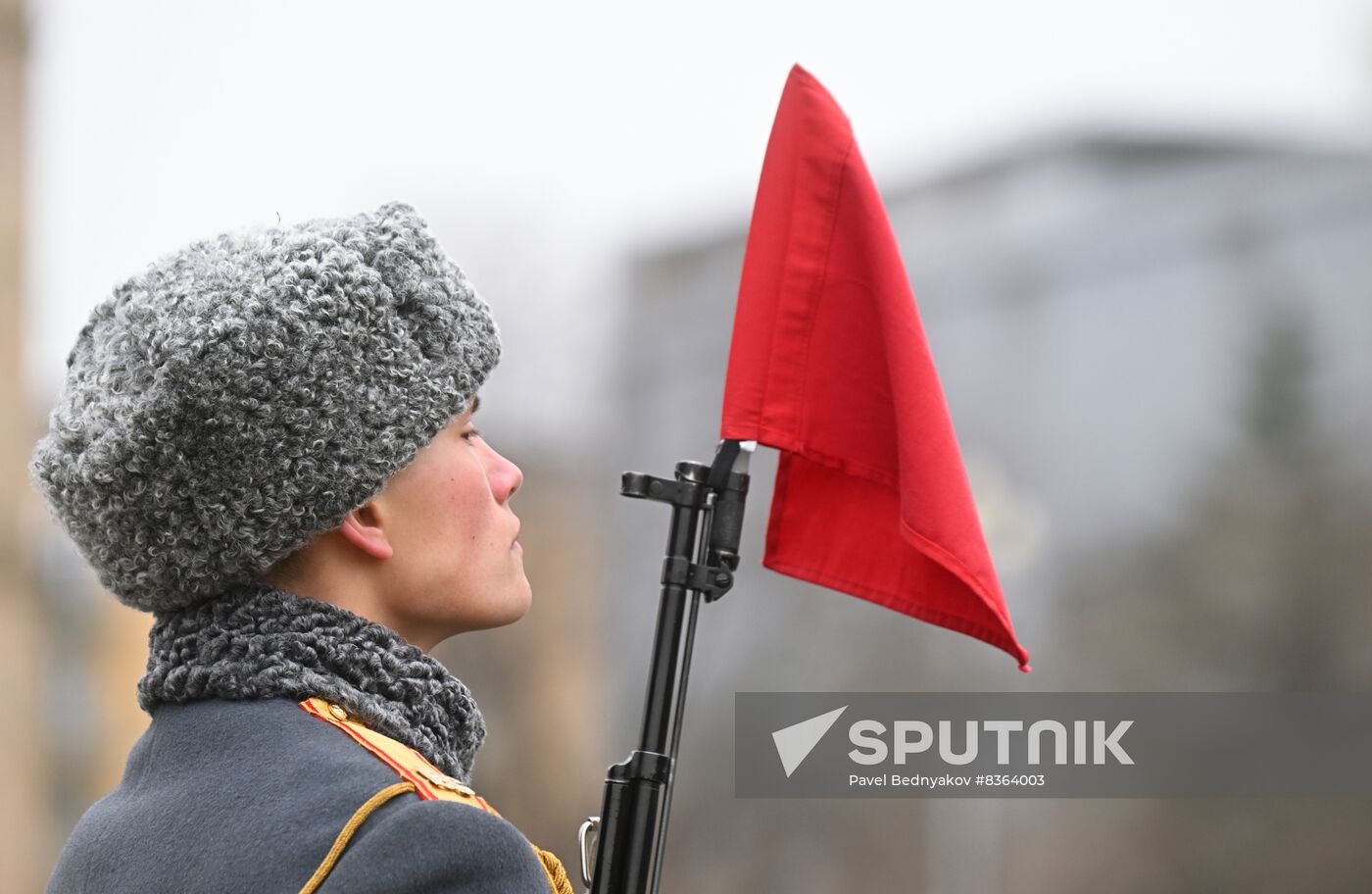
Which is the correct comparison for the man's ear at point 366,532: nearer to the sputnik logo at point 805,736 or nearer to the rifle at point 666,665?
the rifle at point 666,665

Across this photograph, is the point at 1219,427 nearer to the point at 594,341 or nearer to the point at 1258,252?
the point at 1258,252

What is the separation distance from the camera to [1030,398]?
1444 cm

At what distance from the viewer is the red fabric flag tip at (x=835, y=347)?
1304 millimetres

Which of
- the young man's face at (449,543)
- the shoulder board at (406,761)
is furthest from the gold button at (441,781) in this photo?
the young man's face at (449,543)

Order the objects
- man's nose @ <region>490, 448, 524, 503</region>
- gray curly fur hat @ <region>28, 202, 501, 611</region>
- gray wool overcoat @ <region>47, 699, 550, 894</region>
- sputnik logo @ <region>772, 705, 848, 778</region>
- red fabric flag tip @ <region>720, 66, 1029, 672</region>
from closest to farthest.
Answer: gray wool overcoat @ <region>47, 699, 550, 894</region> < gray curly fur hat @ <region>28, 202, 501, 611</region> < man's nose @ <region>490, 448, 524, 503</region> < red fabric flag tip @ <region>720, 66, 1029, 672</region> < sputnik logo @ <region>772, 705, 848, 778</region>

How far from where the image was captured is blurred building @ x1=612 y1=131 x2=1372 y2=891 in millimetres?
12953

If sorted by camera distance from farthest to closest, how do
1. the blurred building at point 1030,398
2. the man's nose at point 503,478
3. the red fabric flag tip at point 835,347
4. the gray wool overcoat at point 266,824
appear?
1. the blurred building at point 1030,398
2. the red fabric flag tip at point 835,347
3. the man's nose at point 503,478
4. the gray wool overcoat at point 266,824

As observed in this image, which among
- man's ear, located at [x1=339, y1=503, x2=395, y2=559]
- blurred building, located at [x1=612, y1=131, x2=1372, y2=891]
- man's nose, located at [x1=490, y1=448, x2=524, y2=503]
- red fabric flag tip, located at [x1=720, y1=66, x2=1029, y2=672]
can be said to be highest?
blurred building, located at [x1=612, y1=131, x2=1372, y2=891]

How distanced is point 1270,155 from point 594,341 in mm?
6553

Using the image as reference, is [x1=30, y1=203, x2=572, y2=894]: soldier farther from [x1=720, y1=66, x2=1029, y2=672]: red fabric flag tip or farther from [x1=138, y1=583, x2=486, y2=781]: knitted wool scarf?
[x1=720, y1=66, x2=1029, y2=672]: red fabric flag tip

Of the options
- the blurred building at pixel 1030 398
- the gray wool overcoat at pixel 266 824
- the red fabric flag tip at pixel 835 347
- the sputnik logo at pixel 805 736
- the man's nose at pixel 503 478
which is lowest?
the gray wool overcoat at pixel 266 824

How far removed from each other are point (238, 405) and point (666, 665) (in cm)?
40

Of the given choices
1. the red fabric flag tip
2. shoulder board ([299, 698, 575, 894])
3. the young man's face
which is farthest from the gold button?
the red fabric flag tip

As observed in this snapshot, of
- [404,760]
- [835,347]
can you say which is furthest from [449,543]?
[835,347]
